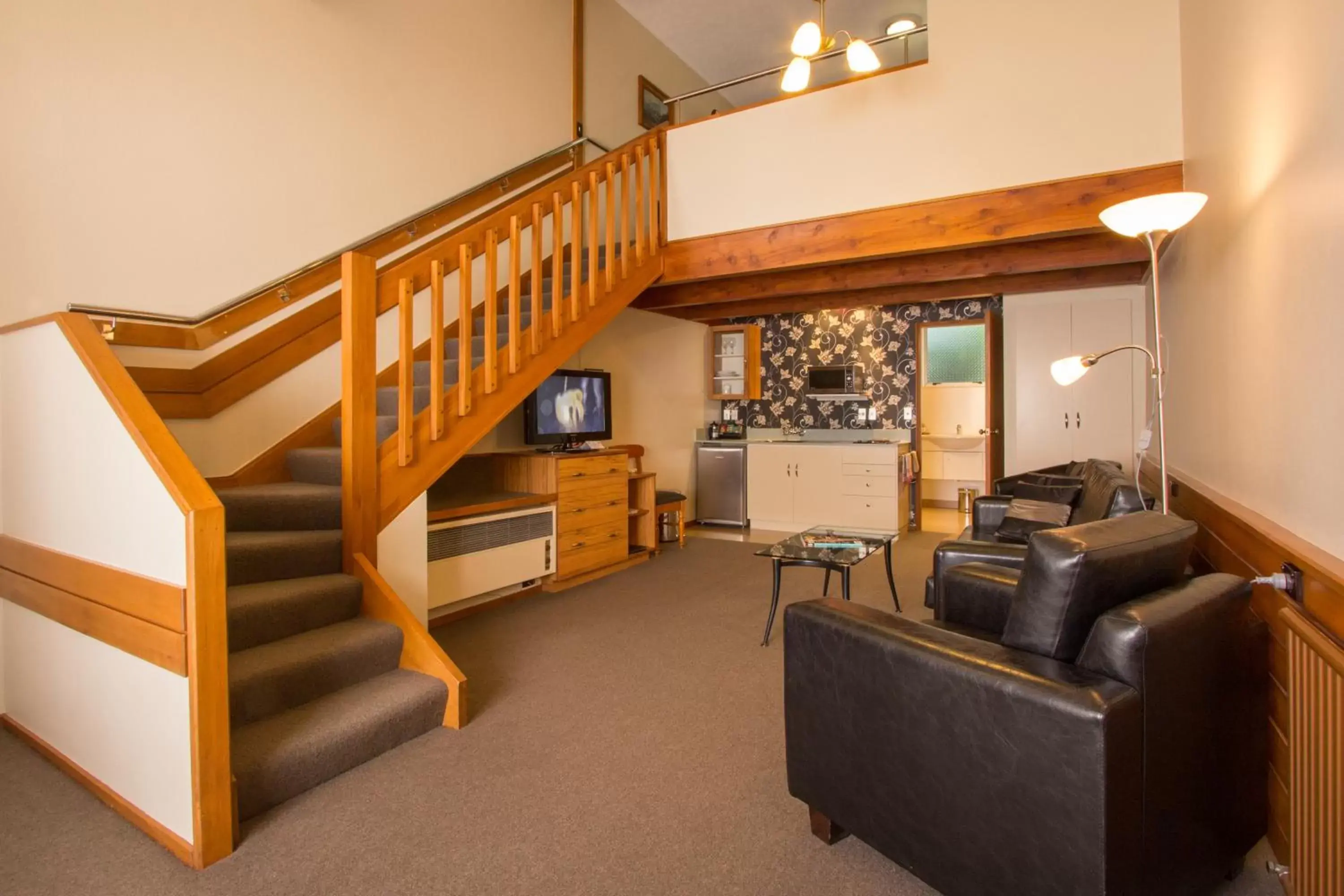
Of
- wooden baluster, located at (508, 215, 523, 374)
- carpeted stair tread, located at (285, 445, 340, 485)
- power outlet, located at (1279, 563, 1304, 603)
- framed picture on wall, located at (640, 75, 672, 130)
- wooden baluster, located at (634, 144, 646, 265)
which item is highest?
A: framed picture on wall, located at (640, 75, 672, 130)

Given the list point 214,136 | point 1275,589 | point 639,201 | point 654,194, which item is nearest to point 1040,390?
point 654,194

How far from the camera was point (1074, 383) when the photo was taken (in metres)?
5.66

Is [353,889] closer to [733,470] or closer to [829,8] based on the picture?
[733,470]

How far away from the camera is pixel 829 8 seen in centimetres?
588

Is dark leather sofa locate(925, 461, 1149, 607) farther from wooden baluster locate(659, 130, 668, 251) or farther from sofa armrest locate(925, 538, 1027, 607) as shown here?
wooden baluster locate(659, 130, 668, 251)

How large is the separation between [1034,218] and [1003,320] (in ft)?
8.87

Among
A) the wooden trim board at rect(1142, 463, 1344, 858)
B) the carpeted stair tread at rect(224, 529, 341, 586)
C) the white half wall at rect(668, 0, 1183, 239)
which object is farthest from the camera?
the white half wall at rect(668, 0, 1183, 239)

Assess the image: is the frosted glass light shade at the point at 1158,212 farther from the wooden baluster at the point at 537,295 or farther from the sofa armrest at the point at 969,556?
the wooden baluster at the point at 537,295

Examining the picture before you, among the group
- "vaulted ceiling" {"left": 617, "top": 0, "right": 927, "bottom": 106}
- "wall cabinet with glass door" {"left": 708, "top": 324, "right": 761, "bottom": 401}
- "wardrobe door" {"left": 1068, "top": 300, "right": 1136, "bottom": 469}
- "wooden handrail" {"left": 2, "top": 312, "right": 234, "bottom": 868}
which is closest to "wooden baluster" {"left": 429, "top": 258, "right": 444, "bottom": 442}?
"wooden handrail" {"left": 2, "top": 312, "right": 234, "bottom": 868}

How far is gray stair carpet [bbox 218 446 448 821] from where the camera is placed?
2.13 m

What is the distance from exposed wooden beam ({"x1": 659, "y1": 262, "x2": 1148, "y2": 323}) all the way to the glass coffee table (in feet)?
7.80

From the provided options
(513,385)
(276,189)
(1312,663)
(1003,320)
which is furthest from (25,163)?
(1003,320)

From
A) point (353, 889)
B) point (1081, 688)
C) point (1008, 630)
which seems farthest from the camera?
point (353, 889)

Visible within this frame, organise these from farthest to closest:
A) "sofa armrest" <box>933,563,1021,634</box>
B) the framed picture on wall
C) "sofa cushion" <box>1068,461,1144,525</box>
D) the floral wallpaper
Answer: the floral wallpaper
the framed picture on wall
"sofa cushion" <box>1068,461,1144,525</box>
"sofa armrest" <box>933,563,1021,634</box>
